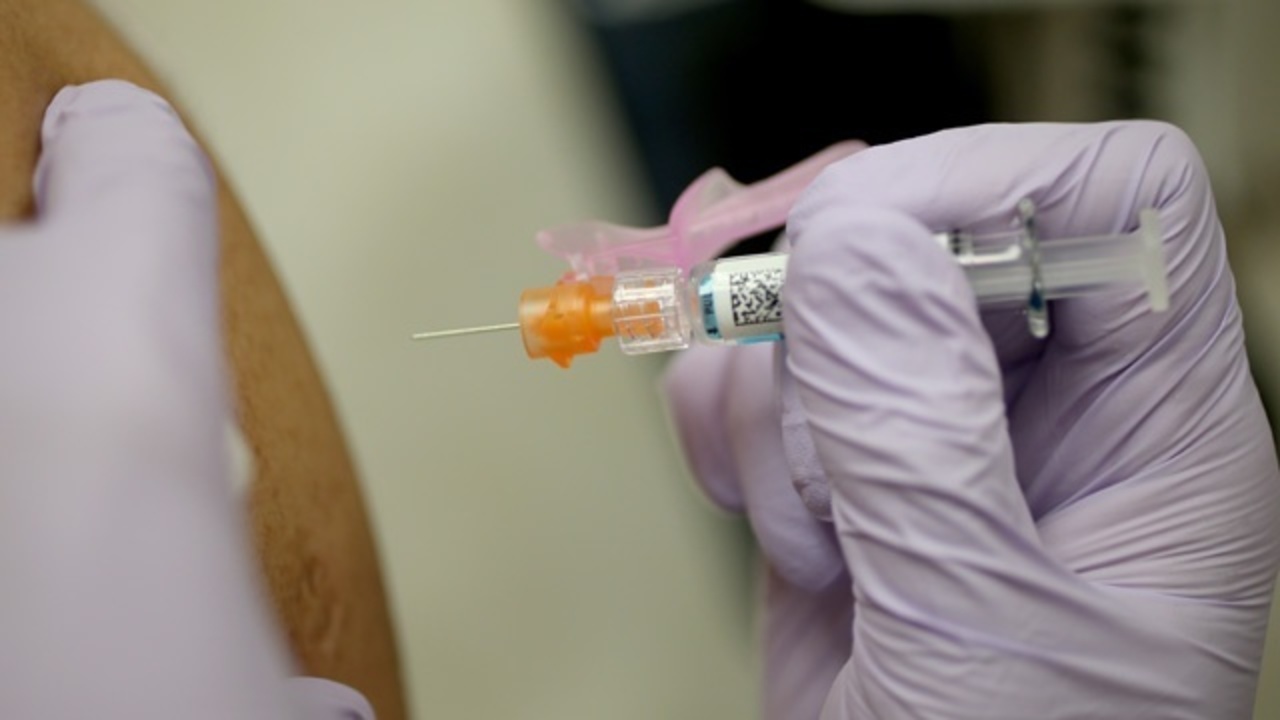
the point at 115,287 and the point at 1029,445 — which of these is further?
the point at 1029,445

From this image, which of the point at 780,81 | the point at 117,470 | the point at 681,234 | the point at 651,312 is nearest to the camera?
the point at 117,470

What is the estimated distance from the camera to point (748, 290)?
0.84 metres

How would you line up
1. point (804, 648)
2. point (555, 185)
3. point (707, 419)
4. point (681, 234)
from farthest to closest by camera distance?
point (555, 185) < point (707, 419) < point (804, 648) < point (681, 234)

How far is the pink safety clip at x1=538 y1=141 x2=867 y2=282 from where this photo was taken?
0.97 meters

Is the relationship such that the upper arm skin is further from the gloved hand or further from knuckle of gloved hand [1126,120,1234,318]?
knuckle of gloved hand [1126,120,1234,318]

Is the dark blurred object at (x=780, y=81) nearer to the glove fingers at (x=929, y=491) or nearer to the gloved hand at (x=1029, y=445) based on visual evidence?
the gloved hand at (x=1029, y=445)

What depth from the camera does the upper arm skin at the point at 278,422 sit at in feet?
2.55

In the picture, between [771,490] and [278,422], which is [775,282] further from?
[278,422]

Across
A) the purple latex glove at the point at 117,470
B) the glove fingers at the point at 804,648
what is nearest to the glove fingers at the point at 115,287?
the purple latex glove at the point at 117,470

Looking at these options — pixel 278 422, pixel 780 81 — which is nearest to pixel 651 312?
pixel 278 422

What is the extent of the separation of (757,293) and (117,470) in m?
0.46

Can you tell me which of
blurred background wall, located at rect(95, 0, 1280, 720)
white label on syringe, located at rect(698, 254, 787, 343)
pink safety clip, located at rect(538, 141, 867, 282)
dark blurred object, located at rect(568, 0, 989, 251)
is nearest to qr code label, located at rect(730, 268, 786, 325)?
A: white label on syringe, located at rect(698, 254, 787, 343)

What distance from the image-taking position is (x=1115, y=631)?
79cm

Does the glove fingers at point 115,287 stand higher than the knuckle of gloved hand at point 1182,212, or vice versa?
the glove fingers at point 115,287
